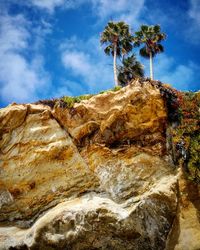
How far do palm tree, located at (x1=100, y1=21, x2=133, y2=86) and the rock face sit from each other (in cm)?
2232

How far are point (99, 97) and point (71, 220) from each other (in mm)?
6093

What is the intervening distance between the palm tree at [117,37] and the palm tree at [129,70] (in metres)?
2.03

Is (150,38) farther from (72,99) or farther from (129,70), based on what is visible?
(72,99)

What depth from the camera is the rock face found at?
11625 millimetres

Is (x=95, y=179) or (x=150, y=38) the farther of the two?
Result: (x=150, y=38)

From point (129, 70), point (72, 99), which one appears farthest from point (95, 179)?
point (129, 70)

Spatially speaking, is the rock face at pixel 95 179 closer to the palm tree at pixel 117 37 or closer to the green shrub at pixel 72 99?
the green shrub at pixel 72 99

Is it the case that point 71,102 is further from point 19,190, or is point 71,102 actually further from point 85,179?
point 19,190

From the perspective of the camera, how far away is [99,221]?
11.8 metres

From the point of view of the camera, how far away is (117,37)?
35.8 metres

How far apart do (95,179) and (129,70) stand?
24.8 meters

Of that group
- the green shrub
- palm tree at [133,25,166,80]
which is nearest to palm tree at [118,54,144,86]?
palm tree at [133,25,166,80]

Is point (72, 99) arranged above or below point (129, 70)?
below

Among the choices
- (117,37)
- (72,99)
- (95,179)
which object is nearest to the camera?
(95,179)
